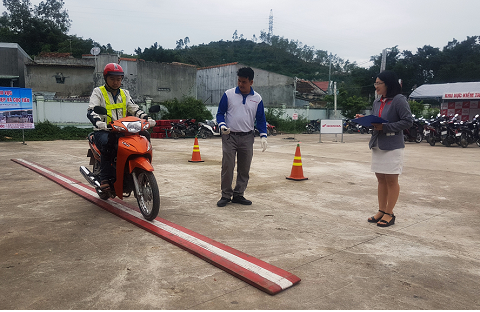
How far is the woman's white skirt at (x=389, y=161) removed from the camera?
4.02m

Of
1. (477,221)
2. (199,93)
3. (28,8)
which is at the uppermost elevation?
(28,8)

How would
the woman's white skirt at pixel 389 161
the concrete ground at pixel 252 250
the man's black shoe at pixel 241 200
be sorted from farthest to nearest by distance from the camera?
→ the man's black shoe at pixel 241 200 < the woman's white skirt at pixel 389 161 < the concrete ground at pixel 252 250

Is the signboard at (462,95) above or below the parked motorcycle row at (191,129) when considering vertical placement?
above

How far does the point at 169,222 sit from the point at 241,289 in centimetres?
169

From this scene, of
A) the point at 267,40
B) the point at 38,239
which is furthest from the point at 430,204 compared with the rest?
the point at 267,40

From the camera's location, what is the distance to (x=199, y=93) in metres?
38.6

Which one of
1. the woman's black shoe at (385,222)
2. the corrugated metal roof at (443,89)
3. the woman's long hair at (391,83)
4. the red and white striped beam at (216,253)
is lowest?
the woman's black shoe at (385,222)

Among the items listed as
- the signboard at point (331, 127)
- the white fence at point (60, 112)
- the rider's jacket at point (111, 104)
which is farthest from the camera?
the white fence at point (60, 112)

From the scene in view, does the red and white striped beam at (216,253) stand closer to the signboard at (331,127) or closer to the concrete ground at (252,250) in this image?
the concrete ground at (252,250)

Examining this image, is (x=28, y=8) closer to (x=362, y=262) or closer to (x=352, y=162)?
(x=352, y=162)

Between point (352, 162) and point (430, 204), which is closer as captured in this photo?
point (430, 204)

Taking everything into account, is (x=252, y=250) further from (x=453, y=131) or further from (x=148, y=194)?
(x=453, y=131)

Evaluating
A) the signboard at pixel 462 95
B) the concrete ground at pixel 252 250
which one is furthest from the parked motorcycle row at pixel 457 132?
the concrete ground at pixel 252 250

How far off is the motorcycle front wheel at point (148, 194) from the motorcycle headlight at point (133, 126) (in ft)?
1.52
